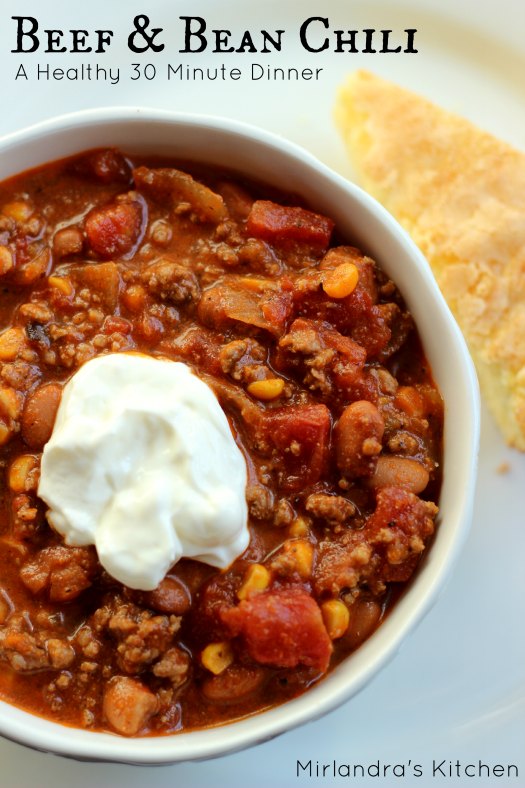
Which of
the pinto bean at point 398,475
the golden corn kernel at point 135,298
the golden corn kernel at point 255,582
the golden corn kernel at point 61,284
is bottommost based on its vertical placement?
the golden corn kernel at point 255,582

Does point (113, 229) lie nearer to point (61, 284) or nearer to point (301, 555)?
point (61, 284)

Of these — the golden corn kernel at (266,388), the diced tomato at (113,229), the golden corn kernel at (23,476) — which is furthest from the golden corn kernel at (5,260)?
the golden corn kernel at (266,388)

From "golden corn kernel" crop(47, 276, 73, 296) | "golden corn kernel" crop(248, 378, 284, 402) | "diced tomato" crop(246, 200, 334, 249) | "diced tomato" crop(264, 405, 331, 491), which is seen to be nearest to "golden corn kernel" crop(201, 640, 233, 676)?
"diced tomato" crop(264, 405, 331, 491)

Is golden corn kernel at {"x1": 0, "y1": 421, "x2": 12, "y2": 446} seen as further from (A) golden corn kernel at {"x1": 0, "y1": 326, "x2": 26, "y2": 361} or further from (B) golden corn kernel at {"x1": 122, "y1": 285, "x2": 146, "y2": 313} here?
(B) golden corn kernel at {"x1": 122, "y1": 285, "x2": 146, "y2": 313}

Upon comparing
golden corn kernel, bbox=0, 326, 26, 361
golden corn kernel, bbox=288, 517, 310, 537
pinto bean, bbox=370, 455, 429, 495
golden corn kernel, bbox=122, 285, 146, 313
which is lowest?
golden corn kernel, bbox=288, 517, 310, 537

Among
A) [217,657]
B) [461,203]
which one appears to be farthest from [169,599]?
[461,203]

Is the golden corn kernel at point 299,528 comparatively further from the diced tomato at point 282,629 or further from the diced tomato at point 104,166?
the diced tomato at point 104,166
